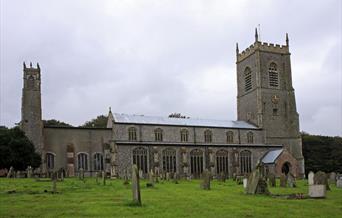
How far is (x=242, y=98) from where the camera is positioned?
5950cm

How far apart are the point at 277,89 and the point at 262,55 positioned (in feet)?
16.3

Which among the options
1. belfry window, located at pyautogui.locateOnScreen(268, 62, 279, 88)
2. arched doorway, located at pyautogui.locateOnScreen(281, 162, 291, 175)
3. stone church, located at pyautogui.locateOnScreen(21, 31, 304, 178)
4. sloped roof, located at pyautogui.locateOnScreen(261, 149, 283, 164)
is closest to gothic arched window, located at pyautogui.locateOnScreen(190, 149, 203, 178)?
stone church, located at pyautogui.locateOnScreen(21, 31, 304, 178)

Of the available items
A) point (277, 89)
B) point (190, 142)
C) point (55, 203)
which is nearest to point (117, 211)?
point (55, 203)

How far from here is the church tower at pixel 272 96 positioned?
55.0 m

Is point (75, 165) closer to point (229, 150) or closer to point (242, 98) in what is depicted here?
point (229, 150)

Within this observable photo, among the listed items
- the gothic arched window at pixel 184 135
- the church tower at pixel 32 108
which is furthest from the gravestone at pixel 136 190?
the gothic arched window at pixel 184 135

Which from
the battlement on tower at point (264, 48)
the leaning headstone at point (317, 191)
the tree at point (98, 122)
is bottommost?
Result: the leaning headstone at point (317, 191)

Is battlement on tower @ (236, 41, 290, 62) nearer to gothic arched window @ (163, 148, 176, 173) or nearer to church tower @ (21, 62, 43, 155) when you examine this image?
gothic arched window @ (163, 148, 176, 173)

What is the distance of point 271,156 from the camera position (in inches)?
1993

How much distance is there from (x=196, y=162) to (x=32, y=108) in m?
19.3

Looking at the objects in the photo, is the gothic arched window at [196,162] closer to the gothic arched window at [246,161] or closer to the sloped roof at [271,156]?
the gothic arched window at [246,161]

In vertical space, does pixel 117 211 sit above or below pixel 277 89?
below

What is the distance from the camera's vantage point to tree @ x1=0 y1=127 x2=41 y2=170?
133 ft

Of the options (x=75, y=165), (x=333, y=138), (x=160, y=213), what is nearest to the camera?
(x=160, y=213)
